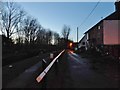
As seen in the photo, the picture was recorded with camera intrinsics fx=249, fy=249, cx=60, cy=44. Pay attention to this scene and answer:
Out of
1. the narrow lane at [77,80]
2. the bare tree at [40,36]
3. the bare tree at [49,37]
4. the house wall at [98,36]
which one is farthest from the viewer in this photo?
the bare tree at [49,37]

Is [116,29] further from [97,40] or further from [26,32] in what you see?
[26,32]

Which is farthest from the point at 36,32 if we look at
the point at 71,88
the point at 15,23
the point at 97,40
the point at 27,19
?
the point at 71,88

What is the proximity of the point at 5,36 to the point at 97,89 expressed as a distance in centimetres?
6140

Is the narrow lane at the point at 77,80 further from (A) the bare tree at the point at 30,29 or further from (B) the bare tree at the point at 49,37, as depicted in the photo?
(B) the bare tree at the point at 49,37

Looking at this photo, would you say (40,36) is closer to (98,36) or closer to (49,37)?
(49,37)

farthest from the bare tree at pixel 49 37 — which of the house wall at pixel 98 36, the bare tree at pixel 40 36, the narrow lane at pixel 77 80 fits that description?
the narrow lane at pixel 77 80

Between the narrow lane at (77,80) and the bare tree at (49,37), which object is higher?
the bare tree at (49,37)

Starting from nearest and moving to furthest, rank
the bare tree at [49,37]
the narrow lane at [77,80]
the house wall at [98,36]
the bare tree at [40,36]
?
1. the narrow lane at [77,80]
2. the house wall at [98,36]
3. the bare tree at [40,36]
4. the bare tree at [49,37]

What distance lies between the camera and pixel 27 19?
317 ft

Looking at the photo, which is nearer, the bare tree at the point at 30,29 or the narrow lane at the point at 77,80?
the narrow lane at the point at 77,80

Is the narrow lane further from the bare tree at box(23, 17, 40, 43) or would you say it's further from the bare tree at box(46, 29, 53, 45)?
the bare tree at box(46, 29, 53, 45)

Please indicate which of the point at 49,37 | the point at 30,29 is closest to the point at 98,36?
the point at 30,29

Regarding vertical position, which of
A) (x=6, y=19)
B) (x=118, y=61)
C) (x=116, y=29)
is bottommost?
(x=118, y=61)

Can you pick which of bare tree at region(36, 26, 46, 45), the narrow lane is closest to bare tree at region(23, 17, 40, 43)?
bare tree at region(36, 26, 46, 45)
